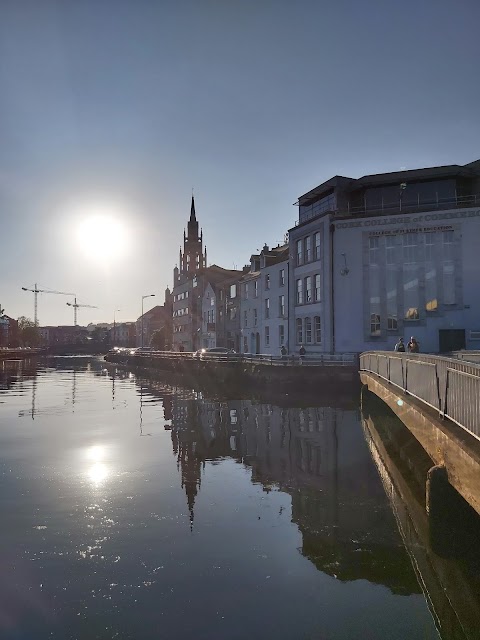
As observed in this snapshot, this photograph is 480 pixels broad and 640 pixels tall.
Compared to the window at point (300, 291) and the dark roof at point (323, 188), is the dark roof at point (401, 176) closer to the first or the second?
the dark roof at point (323, 188)

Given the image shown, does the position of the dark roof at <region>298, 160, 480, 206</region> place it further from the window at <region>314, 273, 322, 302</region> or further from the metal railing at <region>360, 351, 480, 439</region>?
the metal railing at <region>360, 351, 480, 439</region>

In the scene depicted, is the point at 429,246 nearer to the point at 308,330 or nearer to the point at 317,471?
the point at 308,330

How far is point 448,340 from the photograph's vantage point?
3719 centimetres

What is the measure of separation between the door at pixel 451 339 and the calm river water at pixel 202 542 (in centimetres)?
2088

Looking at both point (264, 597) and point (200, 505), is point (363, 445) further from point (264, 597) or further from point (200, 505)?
point (264, 597)

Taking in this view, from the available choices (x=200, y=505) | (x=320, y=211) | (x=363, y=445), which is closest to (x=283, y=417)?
(x=363, y=445)

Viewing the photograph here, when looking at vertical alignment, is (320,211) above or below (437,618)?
above

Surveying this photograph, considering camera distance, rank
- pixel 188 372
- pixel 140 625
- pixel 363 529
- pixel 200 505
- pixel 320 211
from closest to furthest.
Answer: pixel 140 625, pixel 363 529, pixel 200 505, pixel 320 211, pixel 188 372

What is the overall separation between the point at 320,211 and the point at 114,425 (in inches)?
1170

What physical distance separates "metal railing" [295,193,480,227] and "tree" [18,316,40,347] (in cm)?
14605

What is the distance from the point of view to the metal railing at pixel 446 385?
26.0 feet

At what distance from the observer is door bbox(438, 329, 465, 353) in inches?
1449

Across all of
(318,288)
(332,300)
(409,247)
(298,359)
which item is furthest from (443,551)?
(318,288)

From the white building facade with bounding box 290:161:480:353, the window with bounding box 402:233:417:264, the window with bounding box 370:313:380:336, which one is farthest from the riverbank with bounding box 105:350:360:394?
the window with bounding box 402:233:417:264
